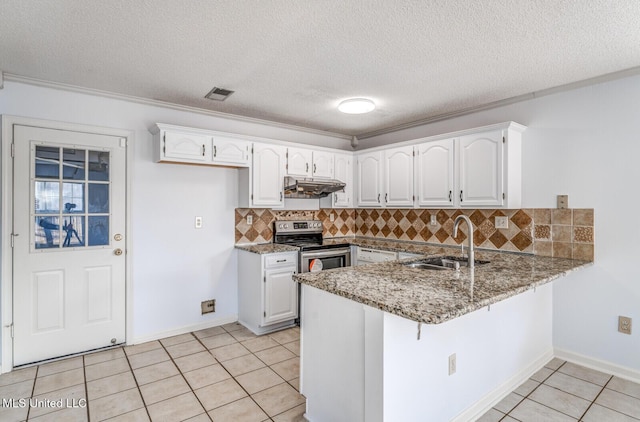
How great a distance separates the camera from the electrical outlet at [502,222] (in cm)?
317

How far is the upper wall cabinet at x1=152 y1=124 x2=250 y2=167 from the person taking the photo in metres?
3.02

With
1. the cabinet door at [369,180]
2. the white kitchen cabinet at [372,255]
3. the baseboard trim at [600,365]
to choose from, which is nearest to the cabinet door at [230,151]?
the cabinet door at [369,180]

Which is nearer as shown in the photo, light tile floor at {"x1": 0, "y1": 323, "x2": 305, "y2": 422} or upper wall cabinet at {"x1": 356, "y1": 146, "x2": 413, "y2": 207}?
light tile floor at {"x1": 0, "y1": 323, "x2": 305, "y2": 422}

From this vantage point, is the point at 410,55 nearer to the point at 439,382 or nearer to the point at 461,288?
the point at 461,288

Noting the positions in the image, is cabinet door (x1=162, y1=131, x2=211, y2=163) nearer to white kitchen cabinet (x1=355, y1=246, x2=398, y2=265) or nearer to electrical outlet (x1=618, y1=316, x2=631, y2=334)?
white kitchen cabinet (x1=355, y1=246, x2=398, y2=265)

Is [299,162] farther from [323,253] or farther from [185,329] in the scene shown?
[185,329]

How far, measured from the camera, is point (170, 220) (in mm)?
3299

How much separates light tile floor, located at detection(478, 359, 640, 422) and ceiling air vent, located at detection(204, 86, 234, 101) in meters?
3.04

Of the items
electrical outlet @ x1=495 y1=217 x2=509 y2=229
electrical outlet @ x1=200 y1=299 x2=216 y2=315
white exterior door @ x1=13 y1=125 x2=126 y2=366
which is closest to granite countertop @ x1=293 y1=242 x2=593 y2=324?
electrical outlet @ x1=495 y1=217 x2=509 y2=229

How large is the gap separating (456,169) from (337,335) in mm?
2176

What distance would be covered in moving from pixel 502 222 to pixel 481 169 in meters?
0.57

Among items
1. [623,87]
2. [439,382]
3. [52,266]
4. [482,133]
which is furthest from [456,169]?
[52,266]

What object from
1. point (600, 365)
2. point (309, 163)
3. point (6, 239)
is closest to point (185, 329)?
point (6, 239)

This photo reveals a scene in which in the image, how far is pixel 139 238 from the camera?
3.13m
